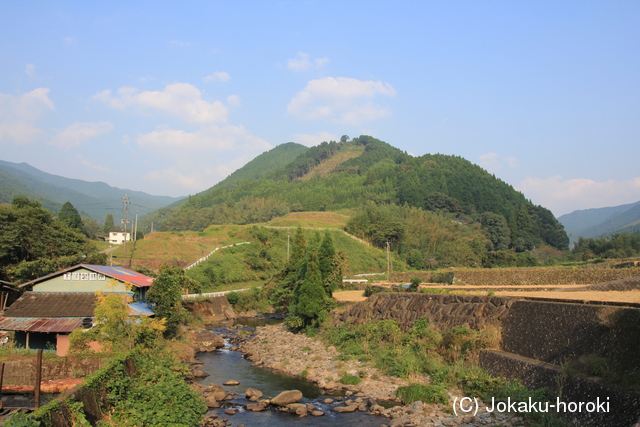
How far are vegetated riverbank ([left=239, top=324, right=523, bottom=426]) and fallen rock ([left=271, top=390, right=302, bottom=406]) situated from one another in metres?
2.09

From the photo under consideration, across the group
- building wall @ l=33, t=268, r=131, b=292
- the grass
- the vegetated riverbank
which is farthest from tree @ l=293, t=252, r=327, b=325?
building wall @ l=33, t=268, r=131, b=292

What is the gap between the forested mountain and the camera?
280 ft

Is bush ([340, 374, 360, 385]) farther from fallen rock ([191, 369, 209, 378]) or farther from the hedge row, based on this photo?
the hedge row

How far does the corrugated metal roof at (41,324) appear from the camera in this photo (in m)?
21.9

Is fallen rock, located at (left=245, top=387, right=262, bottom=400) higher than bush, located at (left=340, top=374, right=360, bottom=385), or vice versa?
bush, located at (left=340, top=374, right=360, bottom=385)

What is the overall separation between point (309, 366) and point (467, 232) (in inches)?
3020

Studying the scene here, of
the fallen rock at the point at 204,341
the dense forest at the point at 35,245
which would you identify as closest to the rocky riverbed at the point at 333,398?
the fallen rock at the point at 204,341

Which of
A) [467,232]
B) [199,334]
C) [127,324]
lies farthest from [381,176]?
[127,324]

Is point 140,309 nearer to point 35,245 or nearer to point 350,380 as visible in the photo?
point 350,380

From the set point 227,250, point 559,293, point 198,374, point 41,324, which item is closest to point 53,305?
point 41,324

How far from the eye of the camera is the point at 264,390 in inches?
773

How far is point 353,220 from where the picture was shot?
86812 mm

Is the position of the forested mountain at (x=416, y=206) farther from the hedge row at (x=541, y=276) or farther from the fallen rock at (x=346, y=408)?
the fallen rock at (x=346, y=408)

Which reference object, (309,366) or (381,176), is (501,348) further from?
(381,176)
